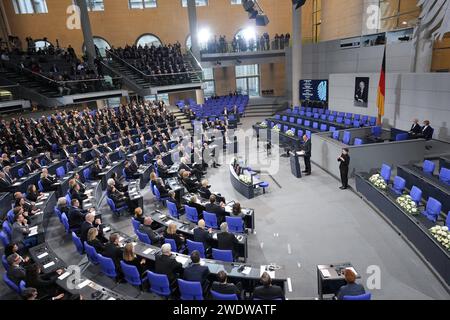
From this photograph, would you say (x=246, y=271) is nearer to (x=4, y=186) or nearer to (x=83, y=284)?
(x=83, y=284)

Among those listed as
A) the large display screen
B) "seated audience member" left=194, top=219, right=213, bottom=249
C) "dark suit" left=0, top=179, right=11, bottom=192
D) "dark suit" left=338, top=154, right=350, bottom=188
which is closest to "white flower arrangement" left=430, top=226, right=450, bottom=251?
"dark suit" left=338, top=154, right=350, bottom=188

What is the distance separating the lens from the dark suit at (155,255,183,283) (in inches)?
251

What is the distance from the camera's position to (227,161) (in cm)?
1606

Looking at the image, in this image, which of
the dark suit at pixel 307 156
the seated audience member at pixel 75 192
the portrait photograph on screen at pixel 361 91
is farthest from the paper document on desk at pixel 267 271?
the portrait photograph on screen at pixel 361 91

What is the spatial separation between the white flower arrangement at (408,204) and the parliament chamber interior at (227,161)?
0.04 meters

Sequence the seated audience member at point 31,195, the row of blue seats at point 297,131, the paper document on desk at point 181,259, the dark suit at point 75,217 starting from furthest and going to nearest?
1. the row of blue seats at point 297,131
2. the seated audience member at point 31,195
3. the dark suit at point 75,217
4. the paper document on desk at point 181,259

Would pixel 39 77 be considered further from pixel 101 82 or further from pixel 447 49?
pixel 447 49

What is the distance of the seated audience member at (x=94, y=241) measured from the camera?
7.31 m

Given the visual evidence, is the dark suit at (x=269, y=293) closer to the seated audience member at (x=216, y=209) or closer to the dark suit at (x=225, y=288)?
the dark suit at (x=225, y=288)

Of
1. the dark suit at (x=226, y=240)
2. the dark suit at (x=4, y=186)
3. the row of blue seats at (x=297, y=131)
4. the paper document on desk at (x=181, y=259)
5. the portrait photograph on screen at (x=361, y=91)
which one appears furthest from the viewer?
the portrait photograph on screen at (x=361, y=91)

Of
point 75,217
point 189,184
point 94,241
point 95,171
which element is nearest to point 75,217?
point 75,217

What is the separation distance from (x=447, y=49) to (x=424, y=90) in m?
1.93

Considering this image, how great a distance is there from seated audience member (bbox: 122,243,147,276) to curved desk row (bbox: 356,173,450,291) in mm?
6047
